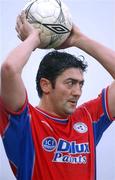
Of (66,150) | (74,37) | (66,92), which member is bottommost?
(66,150)

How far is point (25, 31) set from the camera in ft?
7.00

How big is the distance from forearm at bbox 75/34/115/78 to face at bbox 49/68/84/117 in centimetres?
16

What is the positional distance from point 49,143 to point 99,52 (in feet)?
2.01

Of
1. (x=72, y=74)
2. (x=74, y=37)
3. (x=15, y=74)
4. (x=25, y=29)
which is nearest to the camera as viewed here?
(x=15, y=74)

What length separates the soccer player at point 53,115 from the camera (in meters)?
2.00

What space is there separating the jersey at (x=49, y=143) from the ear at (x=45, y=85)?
0.13 meters

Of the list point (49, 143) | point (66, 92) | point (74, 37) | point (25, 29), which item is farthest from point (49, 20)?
point (49, 143)

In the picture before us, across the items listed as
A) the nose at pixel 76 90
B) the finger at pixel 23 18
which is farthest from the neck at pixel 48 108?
the finger at pixel 23 18

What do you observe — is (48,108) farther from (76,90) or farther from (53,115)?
(76,90)

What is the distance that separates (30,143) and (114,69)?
25.9 inches

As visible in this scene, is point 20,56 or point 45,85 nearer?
point 20,56

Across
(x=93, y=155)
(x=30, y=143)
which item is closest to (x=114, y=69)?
(x=93, y=155)

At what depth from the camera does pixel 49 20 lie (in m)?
2.15

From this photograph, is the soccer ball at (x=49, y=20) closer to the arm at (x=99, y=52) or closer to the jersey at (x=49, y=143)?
the arm at (x=99, y=52)
